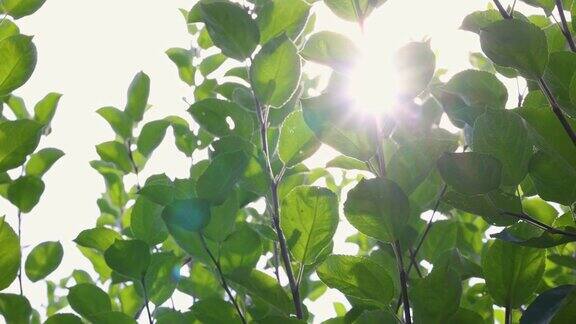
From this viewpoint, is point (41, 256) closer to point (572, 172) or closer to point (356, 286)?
point (356, 286)

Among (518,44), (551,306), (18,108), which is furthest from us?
(18,108)

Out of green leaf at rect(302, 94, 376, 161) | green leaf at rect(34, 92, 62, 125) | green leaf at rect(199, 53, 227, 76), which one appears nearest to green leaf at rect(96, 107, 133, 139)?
green leaf at rect(34, 92, 62, 125)

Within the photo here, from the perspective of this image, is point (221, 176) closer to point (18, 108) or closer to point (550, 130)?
point (550, 130)

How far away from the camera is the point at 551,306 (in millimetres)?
873

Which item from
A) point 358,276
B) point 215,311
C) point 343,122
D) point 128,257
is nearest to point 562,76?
point 343,122

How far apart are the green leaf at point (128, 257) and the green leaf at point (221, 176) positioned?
0.89ft

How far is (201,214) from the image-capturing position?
1.13 m

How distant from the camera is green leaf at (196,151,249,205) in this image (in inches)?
43.2

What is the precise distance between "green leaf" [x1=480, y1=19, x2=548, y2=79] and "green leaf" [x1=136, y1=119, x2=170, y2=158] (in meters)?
1.10

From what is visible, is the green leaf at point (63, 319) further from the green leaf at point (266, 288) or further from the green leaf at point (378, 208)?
the green leaf at point (378, 208)

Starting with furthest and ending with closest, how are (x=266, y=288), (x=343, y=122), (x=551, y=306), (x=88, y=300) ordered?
(x=88, y=300) < (x=266, y=288) < (x=343, y=122) < (x=551, y=306)

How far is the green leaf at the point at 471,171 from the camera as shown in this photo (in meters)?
0.94

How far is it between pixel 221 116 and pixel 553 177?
739 millimetres

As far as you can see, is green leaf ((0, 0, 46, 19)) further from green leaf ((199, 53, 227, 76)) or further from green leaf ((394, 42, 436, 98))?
green leaf ((394, 42, 436, 98))
